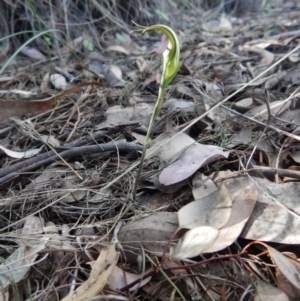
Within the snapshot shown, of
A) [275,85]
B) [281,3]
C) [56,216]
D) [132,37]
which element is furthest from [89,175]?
[281,3]

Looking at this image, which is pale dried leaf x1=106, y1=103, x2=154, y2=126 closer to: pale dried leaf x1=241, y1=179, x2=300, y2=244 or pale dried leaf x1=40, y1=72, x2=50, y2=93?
pale dried leaf x1=40, y1=72, x2=50, y2=93

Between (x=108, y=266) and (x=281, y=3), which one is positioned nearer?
(x=108, y=266)

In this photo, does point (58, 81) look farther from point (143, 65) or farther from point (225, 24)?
point (225, 24)

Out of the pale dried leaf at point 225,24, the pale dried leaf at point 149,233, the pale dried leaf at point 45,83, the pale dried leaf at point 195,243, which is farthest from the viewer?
the pale dried leaf at point 225,24

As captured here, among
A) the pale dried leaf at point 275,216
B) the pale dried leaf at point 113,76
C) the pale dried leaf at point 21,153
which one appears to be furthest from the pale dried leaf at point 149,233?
the pale dried leaf at point 113,76

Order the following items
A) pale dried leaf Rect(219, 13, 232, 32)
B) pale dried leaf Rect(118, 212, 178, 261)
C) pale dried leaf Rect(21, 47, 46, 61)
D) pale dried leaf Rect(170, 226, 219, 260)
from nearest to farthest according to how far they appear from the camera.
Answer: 1. pale dried leaf Rect(170, 226, 219, 260)
2. pale dried leaf Rect(118, 212, 178, 261)
3. pale dried leaf Rect(21, 47, 46, 61)
4. pale dried leaf Rect(219, 13, 232, 32)

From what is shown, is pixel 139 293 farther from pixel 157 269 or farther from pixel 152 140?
pixel 152 140

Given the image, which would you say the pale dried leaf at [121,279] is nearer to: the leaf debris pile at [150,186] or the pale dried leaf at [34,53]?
the leaf debris pile at [150,186]

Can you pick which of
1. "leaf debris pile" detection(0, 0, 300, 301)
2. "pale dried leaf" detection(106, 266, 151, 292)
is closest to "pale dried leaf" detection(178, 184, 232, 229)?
"leaf debris pile" detection(0, 0, 300, 301)
